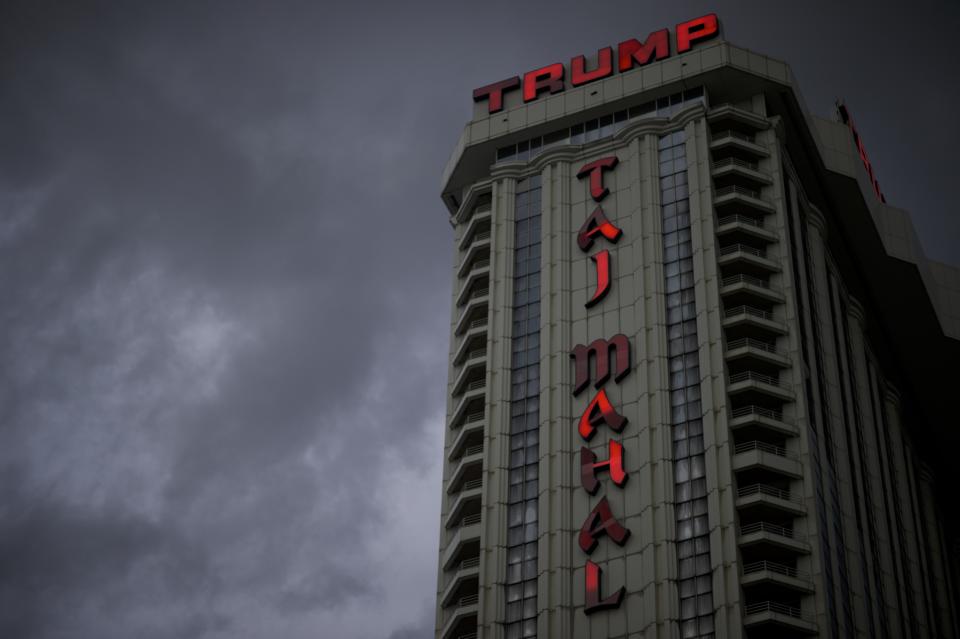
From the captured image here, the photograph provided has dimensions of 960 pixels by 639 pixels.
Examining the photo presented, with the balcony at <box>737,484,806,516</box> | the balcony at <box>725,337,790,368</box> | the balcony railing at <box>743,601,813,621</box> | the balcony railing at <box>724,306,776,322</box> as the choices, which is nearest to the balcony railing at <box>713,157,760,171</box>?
the balcony railing at <box>724,306,776,322</box>

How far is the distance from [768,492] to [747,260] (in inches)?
762

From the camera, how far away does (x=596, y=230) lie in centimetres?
11150

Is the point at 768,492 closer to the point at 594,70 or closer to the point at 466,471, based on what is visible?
the point at 466,471

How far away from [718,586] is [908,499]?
48.0 metres

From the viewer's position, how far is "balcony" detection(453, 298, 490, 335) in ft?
383

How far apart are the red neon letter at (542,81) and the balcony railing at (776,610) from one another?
51.8 metres

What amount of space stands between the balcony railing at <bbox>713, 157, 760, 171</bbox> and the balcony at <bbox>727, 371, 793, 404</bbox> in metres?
19.9

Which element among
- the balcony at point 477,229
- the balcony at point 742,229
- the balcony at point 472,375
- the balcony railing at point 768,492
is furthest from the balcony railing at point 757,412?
the balcony at point 477,229

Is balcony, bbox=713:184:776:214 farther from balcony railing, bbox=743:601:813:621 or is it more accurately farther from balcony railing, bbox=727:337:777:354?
balcony railing, bbox=743:601:813:621

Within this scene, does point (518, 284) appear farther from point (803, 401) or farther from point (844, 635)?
point (844, 635)

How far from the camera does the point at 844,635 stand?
91250 millimetres

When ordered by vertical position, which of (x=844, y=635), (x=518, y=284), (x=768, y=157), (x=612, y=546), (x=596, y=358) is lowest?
(x=844, y=635)

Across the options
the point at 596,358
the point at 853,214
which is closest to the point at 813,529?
the point at 596,358

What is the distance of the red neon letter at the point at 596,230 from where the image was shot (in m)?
110
